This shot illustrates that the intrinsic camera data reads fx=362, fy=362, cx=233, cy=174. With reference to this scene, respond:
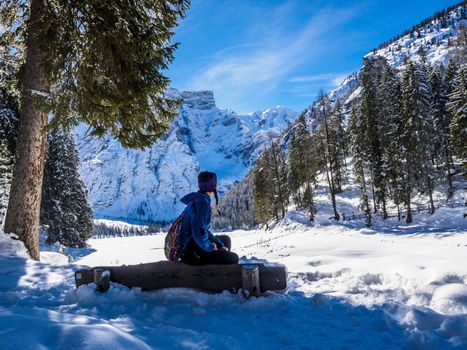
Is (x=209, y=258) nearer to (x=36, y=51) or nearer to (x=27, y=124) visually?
(x=27, y=124)

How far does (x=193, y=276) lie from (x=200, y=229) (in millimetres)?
752

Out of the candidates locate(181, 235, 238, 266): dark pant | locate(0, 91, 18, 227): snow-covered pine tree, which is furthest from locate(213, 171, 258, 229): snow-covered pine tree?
locate(181, 235, 238, 266): dark pant

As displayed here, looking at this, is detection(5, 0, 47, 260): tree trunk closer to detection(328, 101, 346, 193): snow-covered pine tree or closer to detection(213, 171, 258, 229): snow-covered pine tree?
detection(328, 101, 346, 193): snow-covered pine tree

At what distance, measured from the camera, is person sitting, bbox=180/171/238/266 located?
5230 millimetres

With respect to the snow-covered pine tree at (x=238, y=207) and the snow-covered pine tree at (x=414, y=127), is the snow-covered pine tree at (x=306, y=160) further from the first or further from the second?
the snow-covered pine tree at (x=238, y=207)

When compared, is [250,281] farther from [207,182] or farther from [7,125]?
[7,125]

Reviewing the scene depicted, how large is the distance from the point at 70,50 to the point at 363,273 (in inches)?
319

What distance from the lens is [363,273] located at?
711 centimetres

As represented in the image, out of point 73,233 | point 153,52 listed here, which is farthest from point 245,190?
point 153,52

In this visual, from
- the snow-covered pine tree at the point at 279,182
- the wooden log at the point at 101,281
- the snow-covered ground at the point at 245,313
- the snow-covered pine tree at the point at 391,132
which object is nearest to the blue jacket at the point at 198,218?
the snow-covered ground at the point at 245,313

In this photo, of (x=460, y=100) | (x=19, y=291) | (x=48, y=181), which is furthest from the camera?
(x=48, y=181)

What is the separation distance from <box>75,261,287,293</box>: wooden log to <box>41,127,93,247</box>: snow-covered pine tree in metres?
29.0

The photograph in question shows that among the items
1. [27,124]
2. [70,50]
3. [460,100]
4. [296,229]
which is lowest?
[296,229]

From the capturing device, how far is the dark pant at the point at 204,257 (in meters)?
5.42
